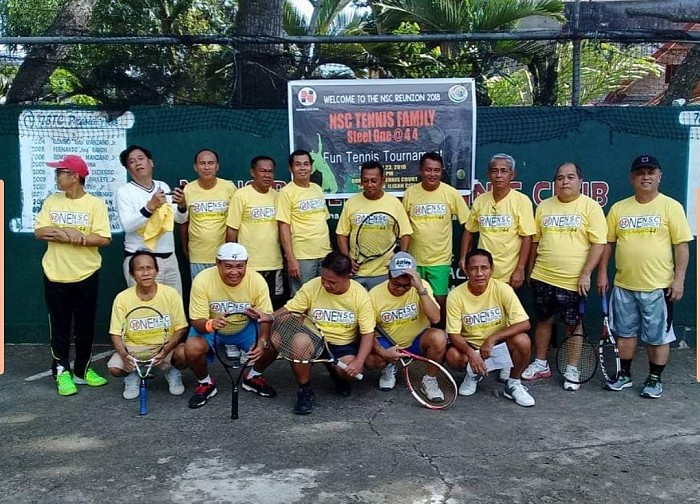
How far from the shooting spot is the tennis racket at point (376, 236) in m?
6.04

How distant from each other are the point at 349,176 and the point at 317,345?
2138mm

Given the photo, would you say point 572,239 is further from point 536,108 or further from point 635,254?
point 536,108

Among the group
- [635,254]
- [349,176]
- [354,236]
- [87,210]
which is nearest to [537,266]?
[635,254]

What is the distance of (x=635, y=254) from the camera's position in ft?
18.5

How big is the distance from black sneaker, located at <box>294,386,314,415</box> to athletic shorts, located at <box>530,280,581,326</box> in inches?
78.9

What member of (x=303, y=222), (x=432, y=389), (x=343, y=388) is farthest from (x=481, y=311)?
(x=303, y=222)

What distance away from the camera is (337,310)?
538 cm

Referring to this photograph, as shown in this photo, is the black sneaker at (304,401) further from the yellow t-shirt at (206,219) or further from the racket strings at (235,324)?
the yellow t-shirt at (206,219)

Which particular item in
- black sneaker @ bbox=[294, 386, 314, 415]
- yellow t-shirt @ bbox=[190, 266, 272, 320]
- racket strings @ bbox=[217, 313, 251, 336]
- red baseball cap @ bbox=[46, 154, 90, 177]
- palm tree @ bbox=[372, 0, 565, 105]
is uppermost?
palm tree @ bbox=[372, 0, 565, 105]

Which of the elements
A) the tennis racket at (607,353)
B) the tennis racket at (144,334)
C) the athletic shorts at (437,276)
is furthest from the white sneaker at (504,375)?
the tennis racket at (144,334)

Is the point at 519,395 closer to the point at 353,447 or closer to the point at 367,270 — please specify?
the point at 353,447

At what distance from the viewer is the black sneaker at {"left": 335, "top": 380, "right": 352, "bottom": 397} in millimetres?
5574

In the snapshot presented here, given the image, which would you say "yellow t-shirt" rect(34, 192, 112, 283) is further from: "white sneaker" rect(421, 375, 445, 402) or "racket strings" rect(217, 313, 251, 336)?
"white sneaker" rect(421, 375, 445, 402)

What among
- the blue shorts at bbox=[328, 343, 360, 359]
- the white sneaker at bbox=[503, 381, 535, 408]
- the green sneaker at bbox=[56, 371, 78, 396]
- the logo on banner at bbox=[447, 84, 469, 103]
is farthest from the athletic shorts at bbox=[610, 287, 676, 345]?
the green sneaker at bbox=[56, 371, 78, 396]
